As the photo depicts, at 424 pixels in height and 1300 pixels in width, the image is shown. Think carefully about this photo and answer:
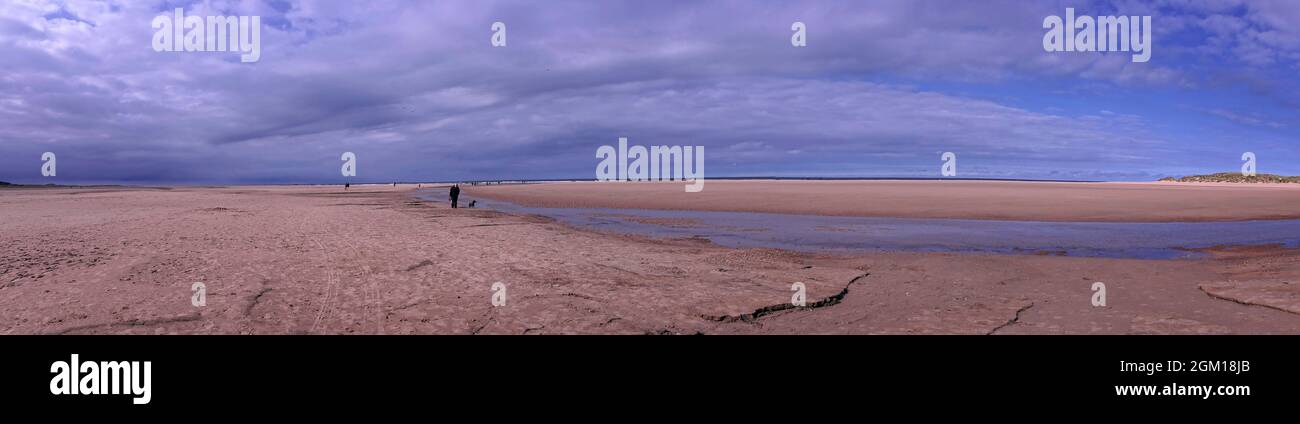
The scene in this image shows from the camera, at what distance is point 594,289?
10195 mm

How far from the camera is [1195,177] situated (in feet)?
361

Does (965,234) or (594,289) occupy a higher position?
(965,234)

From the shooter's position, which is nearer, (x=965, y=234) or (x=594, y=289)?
(x=594, y=289)

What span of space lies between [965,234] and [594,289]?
15.4m

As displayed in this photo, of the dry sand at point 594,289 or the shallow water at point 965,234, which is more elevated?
the shallow water at point 965,234

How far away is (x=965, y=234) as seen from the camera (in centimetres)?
2019

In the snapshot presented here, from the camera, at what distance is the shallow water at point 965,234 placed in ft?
54.3

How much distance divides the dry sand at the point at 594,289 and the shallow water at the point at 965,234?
1.94 m

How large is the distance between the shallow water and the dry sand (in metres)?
1.94

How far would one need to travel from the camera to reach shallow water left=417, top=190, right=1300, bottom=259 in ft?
54.3

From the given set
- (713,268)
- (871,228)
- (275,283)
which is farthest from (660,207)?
(275,283)

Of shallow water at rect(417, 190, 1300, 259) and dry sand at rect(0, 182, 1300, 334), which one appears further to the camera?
shallow water at rect(417, 190, 1300, 259)

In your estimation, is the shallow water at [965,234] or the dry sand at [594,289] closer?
the dry sand at [594,289]
